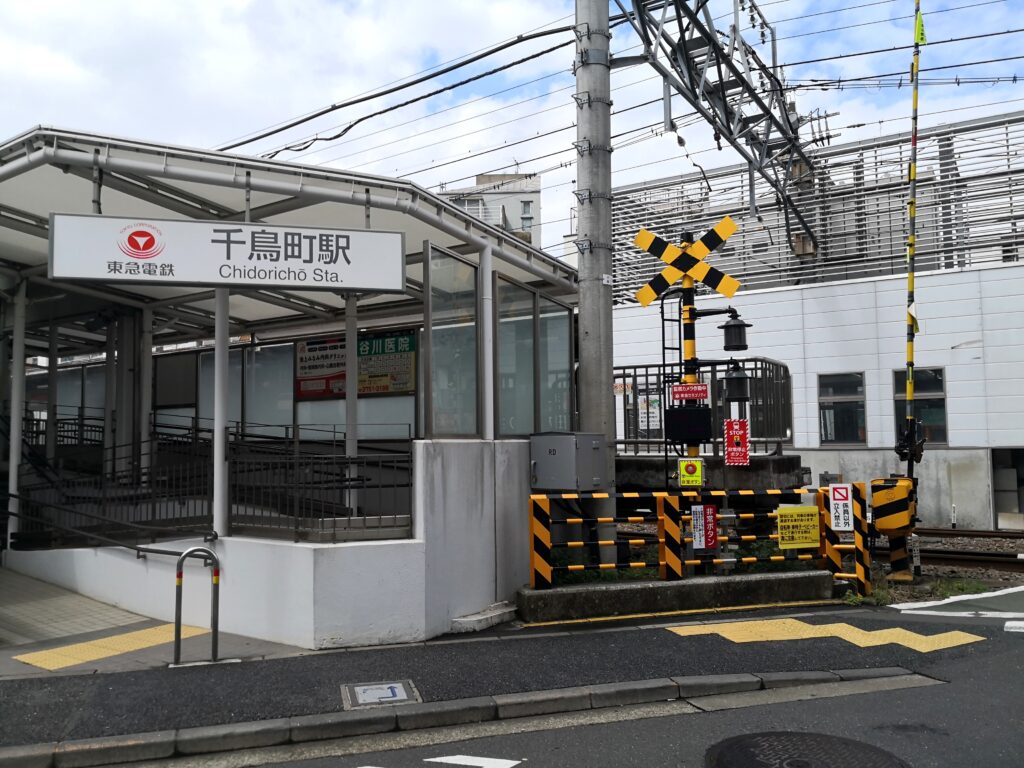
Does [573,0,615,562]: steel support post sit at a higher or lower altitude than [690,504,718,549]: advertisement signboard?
higher

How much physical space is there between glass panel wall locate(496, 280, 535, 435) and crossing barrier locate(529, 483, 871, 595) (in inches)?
47.2

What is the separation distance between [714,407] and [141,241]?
7665mm

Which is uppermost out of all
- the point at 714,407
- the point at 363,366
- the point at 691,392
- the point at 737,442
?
the point at 363,366

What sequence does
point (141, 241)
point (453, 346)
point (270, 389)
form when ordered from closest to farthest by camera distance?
point (141, 241) → point (453, 346) → point (270, 389)

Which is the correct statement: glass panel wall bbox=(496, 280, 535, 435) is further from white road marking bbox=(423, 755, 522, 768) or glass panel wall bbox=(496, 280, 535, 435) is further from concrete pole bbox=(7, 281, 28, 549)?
concrete pole bbox=(7, 281, 28, 549)

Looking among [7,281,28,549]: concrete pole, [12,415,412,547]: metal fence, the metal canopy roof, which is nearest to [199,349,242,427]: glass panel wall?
the metal canopy roof

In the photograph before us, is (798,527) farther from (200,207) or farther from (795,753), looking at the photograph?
(200,207)

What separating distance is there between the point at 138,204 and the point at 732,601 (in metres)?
8.21

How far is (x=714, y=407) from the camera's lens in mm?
11172

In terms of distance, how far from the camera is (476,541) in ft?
28.0

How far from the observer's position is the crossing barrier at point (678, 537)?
870 cm

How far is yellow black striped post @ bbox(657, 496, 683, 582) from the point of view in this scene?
29.6 feet

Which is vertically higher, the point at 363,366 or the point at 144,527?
the point at 363,366

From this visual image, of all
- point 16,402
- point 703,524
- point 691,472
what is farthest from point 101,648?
point 703,524
